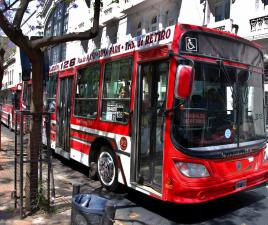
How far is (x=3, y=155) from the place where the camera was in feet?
37.7

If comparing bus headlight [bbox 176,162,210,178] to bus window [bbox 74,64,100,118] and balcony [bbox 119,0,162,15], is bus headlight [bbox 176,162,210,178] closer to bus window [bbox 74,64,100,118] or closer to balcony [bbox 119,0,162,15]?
bus window [bbox 74,64,100,118]

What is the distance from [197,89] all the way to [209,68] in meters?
0.39

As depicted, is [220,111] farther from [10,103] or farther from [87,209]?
[10,103]

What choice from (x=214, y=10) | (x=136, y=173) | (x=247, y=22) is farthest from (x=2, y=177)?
(x=214, y=10)

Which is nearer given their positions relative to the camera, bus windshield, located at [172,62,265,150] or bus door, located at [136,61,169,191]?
bus windshield, located at [172,62,265,150]

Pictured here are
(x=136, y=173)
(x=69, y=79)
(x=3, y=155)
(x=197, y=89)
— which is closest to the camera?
(x=197, y=89)

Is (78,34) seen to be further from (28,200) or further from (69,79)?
(69,79)

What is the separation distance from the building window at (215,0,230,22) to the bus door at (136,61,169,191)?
12.0 meters

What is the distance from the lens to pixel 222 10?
1772cm

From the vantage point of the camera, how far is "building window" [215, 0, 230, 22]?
17438mm

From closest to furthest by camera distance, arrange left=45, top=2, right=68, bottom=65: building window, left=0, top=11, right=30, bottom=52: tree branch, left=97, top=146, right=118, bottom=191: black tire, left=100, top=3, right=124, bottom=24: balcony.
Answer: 1. left=0, top=11, right=30, bottom=52: tree branch
2. left=97, top=146, right=118, bottom=191: black tire
3. left=100, top=3, right=124, bottom=24: balcony
4. left=45, top=2, right=68, bottom=65: building window

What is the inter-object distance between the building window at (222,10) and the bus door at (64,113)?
9.73m

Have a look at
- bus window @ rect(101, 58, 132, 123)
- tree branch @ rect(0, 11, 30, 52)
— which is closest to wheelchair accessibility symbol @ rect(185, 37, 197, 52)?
bus window @ rect(101, 58, 132, 123)

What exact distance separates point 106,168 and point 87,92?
1.91 m
